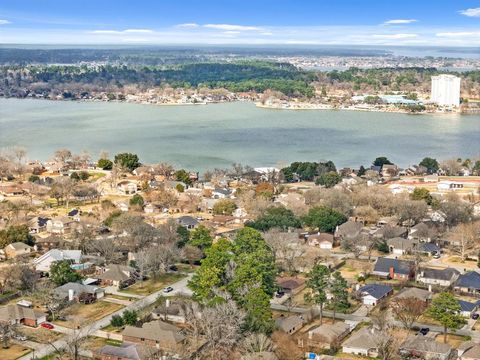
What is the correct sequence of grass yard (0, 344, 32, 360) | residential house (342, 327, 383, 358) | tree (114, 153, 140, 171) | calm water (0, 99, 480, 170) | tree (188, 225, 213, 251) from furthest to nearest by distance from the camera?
1. calm water (0, 99, 480, 170)
2. tree (114, 153, 140, 171)
3. tree (188, 225, 213, 251)
4. residential house (342, 327, 383, 358)
5. grass yard (0, 344, 32, 360)

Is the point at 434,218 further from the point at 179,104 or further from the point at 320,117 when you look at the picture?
the point at 179,104

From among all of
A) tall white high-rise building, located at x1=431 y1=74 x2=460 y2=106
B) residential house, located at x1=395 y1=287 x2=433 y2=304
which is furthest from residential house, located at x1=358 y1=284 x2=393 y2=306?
tall white high-rise building, located at x1=431 y1=74 x2=460 y2=106

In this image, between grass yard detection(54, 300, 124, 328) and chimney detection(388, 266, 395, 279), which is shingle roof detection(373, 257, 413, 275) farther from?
grass yard detection(54, 300, 124, 328)

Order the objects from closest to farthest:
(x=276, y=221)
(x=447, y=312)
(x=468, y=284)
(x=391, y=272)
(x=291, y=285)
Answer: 1. (x=447, y=312)
2. (x=291, y=285)
3. (x=468, y=284)
4. (x=391, y=272)
5. (x=276, y=221)

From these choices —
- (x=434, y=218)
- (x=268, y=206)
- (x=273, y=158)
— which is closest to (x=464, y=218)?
(x=434, y=218)

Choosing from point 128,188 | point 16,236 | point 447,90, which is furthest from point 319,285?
point 447,90

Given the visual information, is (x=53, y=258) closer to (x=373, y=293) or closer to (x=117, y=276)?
(x=117, y=276)
